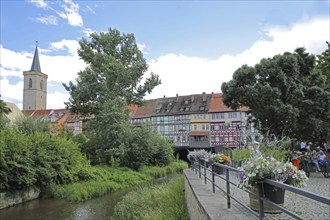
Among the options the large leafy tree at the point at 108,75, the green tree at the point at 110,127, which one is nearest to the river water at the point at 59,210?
the green tree at the point at 110,127

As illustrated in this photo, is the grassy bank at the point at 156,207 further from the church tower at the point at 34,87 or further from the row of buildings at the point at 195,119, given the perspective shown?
the church tower at the point at 34,87

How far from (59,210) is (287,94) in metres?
14.2

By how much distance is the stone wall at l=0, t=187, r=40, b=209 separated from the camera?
1656cm

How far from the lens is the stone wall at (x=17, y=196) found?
16562 millimetres

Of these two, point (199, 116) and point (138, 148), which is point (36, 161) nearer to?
point (138, 148)

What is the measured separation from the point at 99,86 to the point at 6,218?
58.5 feet

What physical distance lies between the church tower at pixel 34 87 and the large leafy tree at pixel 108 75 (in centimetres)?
7145

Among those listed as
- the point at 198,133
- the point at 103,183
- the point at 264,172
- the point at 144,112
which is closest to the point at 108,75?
the point at 103,183

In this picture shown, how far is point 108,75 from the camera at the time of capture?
98.7ft

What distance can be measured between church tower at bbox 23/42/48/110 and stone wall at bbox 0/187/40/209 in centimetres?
8561

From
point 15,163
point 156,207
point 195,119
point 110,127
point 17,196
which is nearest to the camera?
point 156,207

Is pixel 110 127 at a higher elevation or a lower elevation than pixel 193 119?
lower

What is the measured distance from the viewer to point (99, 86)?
30.4 m

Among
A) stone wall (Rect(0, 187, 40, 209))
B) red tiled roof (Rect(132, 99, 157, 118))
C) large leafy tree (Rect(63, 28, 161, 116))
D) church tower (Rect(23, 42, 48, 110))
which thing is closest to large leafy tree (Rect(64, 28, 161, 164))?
large leafy tree (Rect(63, 28, 161, 116))
